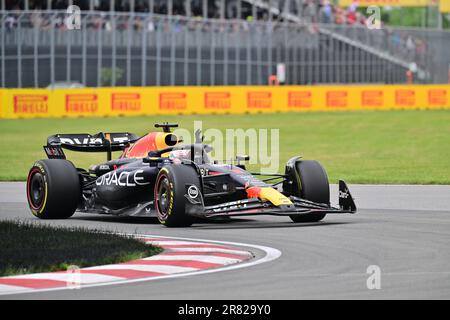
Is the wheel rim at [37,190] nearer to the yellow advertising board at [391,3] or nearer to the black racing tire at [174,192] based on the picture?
the black racing tire at [174,192]

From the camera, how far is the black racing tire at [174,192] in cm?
1423

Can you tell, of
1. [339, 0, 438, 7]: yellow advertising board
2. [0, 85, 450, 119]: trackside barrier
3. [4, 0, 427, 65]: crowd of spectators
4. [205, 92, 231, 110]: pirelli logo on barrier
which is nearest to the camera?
[0, 85, 450, 119]: trackside barrier

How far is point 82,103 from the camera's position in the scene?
45.7m

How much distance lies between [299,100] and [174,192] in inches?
1448

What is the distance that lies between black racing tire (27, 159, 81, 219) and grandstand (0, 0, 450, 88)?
97.2 ft

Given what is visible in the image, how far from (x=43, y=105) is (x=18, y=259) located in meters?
34.8

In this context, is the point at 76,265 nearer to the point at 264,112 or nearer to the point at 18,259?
the point at 18,259

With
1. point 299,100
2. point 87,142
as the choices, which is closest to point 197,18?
point 299,100

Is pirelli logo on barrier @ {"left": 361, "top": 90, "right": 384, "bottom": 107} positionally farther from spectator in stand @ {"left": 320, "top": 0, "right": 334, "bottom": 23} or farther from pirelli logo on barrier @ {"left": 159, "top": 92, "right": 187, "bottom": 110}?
spectator in stand @ {"left": 320, "top": 0, "right": 334, "bottom": 23}

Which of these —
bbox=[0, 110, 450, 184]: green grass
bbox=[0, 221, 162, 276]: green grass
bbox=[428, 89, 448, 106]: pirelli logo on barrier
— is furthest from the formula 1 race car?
bbox=[428, 89, 448, 106]: pirelli logo on barrier

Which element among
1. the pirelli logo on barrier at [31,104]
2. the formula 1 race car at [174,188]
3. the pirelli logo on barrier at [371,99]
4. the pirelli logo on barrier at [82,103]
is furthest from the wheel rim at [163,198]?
the pirelli logo on barrier at [371,99]

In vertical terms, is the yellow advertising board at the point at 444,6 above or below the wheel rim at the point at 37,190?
above

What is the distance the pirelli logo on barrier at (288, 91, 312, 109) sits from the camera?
50434 millimetres

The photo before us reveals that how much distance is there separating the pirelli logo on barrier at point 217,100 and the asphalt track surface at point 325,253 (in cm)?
2936
